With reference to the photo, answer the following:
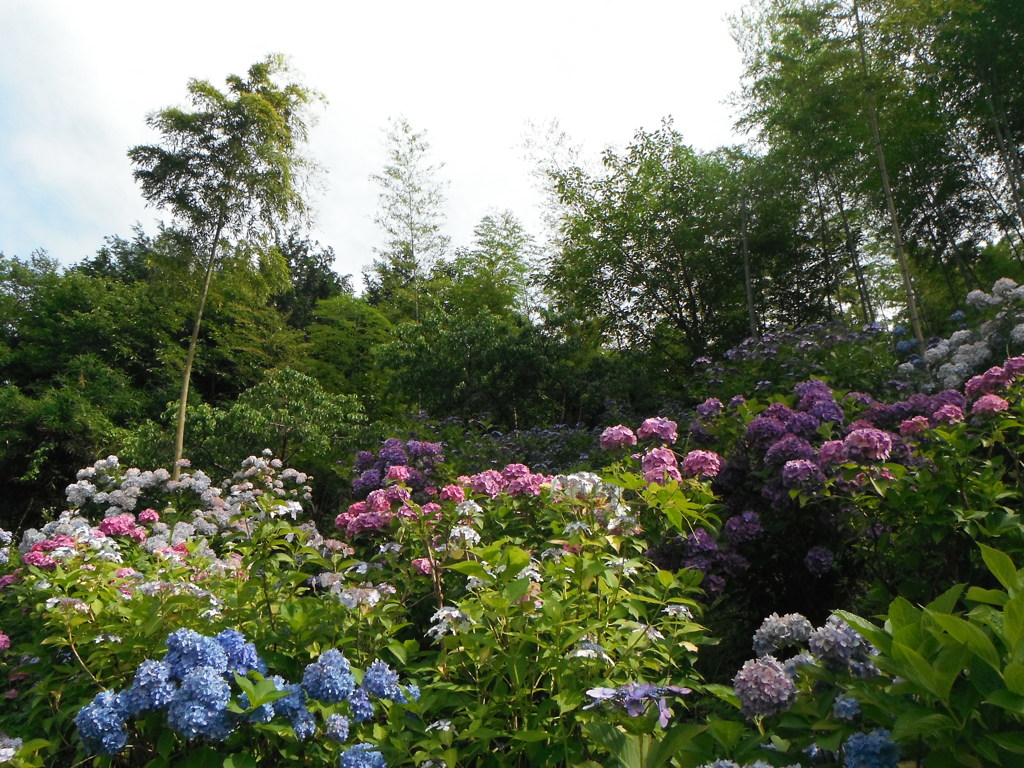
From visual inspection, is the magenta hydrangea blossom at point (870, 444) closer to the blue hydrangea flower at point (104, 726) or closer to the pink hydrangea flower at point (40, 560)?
the blue hydrangea flower at point (104, 726)

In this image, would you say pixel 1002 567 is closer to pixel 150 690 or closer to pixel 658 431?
pixel 150 690

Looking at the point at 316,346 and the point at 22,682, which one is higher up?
the point at 316,346

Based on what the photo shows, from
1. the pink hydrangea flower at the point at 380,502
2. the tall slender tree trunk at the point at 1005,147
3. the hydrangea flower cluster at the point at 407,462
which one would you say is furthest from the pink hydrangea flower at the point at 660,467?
the tall slender tree trunk at the point at 1005,147

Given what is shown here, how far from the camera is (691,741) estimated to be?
1.07 m

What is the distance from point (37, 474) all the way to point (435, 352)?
19.5 feet

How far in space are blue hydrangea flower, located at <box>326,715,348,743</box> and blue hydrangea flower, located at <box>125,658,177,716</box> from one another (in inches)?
11.4

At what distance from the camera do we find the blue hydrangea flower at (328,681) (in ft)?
4.35

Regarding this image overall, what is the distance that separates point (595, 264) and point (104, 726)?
1032 centimetres

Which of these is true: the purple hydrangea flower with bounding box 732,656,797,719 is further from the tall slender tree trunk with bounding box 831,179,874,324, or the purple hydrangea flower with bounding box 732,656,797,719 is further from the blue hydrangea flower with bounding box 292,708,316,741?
the tall slender tree trunk with bounding box 831,179,874,324

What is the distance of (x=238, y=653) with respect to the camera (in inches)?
53.9

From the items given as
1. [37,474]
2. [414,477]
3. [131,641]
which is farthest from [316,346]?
[131,641]

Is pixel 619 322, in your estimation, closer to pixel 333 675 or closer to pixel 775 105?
pixel 775 105

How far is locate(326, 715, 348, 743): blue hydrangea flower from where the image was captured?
1318 mm

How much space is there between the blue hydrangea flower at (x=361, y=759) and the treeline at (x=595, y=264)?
227 inches
